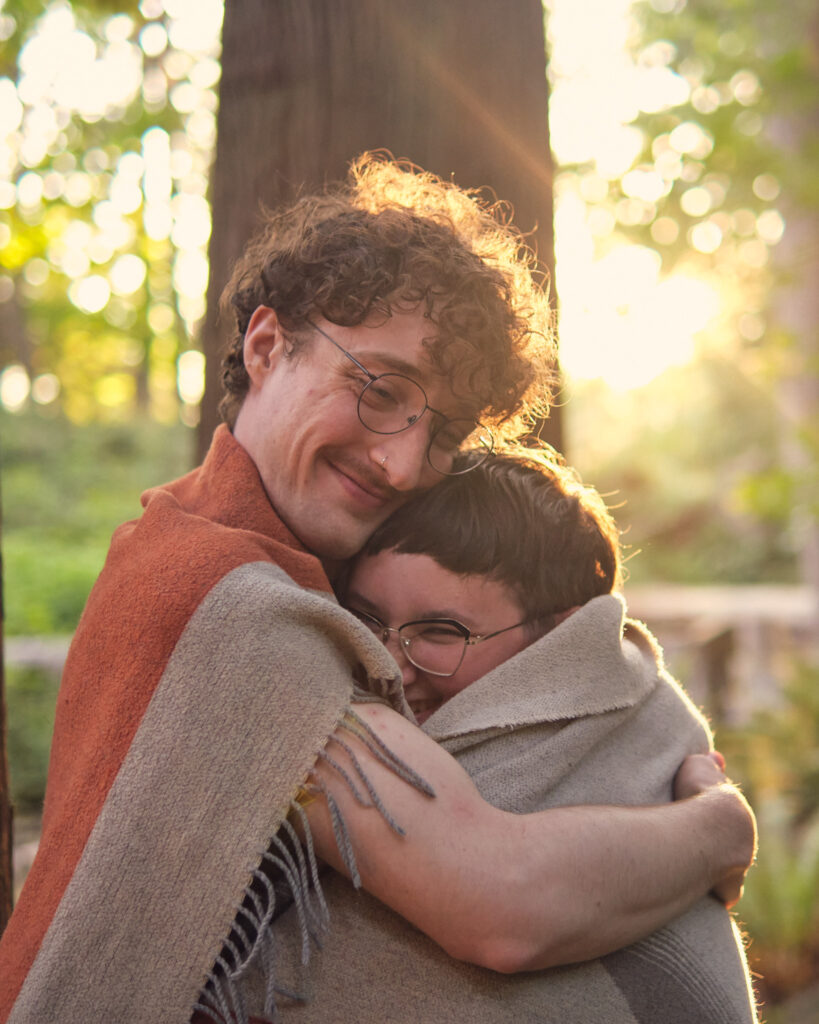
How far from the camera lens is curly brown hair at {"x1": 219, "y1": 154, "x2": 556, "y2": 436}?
1.87m

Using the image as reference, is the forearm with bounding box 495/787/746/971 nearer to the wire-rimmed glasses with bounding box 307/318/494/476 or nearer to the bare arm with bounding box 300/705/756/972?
the bare arm with bounding box 300/705/756/972

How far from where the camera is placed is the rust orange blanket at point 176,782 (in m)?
1.37

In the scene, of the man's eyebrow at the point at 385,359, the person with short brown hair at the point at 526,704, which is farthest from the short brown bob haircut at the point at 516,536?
the man's eyebrow at the point at 385,359

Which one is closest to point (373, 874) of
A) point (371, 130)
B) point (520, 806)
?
point (520, 806)

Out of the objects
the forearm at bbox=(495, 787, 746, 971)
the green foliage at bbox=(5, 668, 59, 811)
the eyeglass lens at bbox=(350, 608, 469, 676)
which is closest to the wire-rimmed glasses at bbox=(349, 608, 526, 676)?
the eyeglass lens at bbox=(350, 608, 469, 676)

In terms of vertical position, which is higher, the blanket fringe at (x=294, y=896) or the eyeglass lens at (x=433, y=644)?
the eyeglass lens at (x=433, y=644)

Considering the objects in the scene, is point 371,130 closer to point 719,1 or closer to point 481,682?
point 481,682

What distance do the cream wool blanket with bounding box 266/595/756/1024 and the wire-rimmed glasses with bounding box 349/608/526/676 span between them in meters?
0.19

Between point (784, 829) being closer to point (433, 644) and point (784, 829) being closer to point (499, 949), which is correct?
point (433, 644)

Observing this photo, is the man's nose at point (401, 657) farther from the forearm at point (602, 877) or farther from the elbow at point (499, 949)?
the elbow at point (499, 949)

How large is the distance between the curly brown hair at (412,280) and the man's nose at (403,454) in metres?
0.14

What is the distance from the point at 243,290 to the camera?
2111 mm

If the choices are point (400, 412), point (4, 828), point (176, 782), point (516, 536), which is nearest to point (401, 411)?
point (400, 412)

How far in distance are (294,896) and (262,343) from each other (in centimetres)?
112
